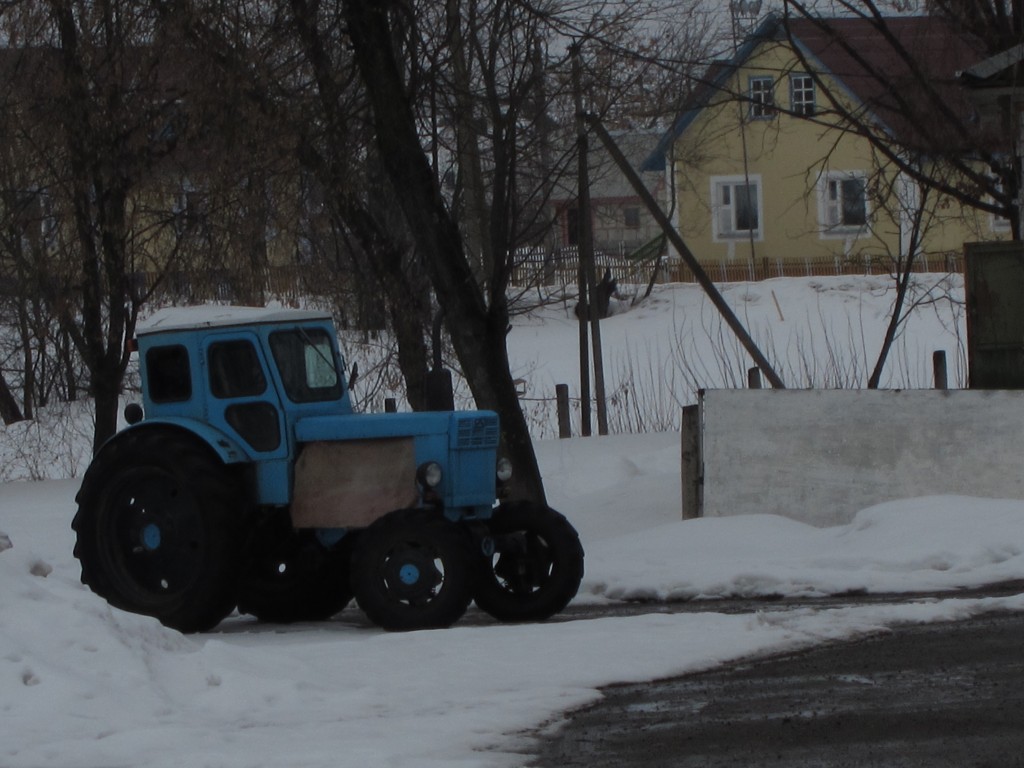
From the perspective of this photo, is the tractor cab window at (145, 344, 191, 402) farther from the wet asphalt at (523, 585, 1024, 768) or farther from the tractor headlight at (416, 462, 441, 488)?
the wet asphalt at (523, 585, 1024, 768)

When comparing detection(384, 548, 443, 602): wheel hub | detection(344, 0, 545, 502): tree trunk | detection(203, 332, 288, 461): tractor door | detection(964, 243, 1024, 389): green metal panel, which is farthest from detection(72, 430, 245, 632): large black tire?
detection(964, 243, 1024, 389): green metal panel

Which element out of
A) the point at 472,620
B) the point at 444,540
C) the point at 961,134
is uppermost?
the point at 961,134

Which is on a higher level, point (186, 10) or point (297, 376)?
point (186, 10)

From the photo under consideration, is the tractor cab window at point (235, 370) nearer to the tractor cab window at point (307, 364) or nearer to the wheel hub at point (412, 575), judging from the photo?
the tractor cab window at point (307, 364)

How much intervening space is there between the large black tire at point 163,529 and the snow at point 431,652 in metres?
0.40

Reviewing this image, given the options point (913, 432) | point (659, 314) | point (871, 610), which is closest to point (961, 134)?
point (913, 432)

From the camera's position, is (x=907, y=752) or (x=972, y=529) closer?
(x=907, y=752)

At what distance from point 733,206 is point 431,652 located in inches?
1736

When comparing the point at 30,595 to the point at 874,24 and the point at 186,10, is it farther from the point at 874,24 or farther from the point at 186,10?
the point at 874,24

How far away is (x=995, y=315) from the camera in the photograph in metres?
15.6

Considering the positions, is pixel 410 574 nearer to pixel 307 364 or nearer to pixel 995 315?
pixel 307 364

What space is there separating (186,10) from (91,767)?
978cm

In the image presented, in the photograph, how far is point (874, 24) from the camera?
18906 mm

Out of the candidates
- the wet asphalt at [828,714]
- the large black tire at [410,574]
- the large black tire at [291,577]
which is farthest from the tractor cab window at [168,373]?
the wet asphalt at [828,714]
